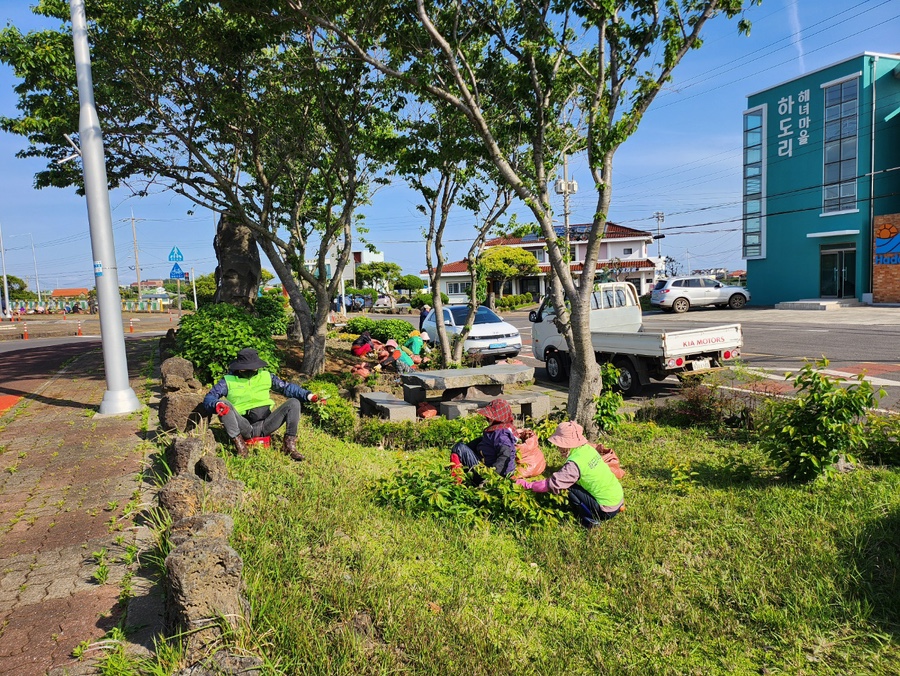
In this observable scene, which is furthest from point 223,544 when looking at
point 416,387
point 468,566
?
point 416,387

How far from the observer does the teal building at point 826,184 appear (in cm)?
2653

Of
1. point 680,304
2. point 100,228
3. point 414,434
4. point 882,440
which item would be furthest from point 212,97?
point 680,304

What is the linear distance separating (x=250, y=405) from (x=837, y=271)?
98.7 feet

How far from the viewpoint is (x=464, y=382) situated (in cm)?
874

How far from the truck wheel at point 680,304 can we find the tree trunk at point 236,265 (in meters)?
21.7

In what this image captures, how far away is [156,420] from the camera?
778 centimetres

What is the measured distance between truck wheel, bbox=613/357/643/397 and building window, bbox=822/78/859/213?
908 inches

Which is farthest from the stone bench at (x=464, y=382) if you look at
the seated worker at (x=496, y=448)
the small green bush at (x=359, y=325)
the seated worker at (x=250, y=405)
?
the small green bush at (x=359, y=325)

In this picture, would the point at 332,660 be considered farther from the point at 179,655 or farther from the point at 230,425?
the point at 230,425

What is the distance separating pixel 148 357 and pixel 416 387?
28.3ft

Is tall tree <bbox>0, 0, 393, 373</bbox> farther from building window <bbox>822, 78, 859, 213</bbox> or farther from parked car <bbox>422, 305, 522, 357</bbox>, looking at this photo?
building window <bbox>822, 78, 859, 213</bbox>

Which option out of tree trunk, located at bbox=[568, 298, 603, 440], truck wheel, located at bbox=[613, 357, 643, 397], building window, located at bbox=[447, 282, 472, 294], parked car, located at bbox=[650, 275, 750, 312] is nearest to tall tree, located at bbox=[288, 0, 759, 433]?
tree trunk, located at bbox=[568, 298, 603, 440]

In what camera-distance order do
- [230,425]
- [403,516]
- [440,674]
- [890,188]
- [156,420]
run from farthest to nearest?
[890,188] < [156,420] < [230,425] < [403,516] < [440,674]

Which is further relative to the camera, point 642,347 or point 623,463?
point 642,347
